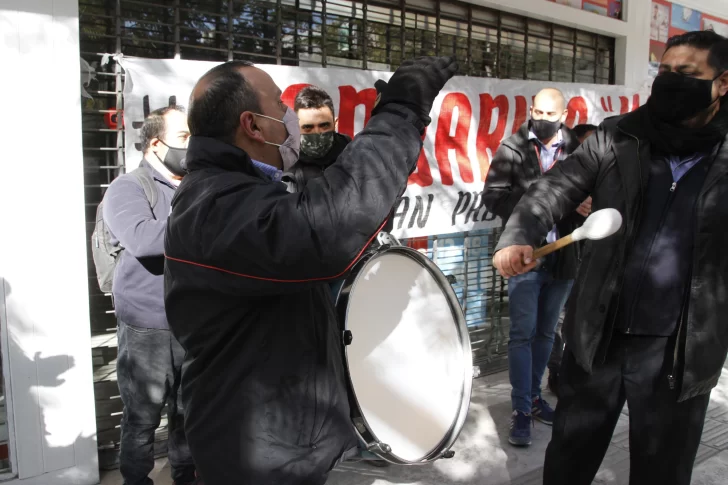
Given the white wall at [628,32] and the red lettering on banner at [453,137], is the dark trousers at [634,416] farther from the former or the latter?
the white wall at [628,32]

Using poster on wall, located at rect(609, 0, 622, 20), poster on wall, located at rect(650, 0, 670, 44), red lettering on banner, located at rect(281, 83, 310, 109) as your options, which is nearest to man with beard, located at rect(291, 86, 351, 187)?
red lettering on banner, located at rect(281, 83, 310, 109)

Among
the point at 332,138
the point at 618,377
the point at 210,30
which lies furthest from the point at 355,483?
the point at 210,30

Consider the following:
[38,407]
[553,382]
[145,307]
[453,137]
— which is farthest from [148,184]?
[553,382]

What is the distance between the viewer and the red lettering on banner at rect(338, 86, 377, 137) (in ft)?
12.5

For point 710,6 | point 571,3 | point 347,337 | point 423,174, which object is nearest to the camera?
point 347,337

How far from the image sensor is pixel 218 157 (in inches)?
58.4

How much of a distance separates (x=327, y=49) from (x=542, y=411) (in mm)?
2773

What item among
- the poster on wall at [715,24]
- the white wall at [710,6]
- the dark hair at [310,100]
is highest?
the white wall at [710,6]

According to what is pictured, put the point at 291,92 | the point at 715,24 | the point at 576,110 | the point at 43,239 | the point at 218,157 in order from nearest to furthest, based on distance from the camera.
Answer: the point at 218,157, the point at 43,239, the point at 291,92, the point at 576,110, the point at 715,24

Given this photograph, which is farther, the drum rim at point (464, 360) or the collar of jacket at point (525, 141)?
the collar of jacket at point (525, 141)

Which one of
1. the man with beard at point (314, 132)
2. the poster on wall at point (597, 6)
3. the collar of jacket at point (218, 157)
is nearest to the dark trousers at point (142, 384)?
the man with beard at point (314, 132)

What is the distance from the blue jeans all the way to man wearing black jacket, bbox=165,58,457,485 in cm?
221

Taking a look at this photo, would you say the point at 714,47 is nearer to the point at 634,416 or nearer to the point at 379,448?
the point at 634,416

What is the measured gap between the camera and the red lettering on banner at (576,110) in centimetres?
497
